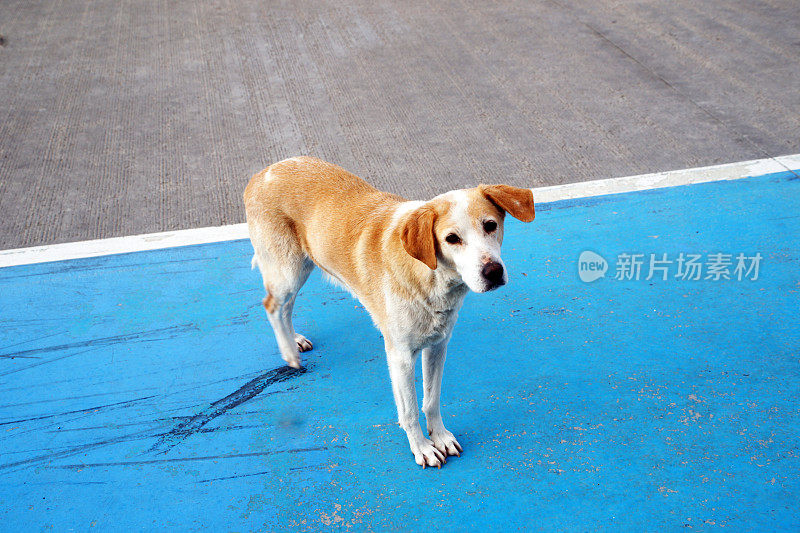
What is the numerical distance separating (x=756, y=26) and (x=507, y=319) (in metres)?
→ 6.04

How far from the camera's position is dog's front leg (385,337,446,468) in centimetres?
308

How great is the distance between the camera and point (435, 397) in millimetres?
3326

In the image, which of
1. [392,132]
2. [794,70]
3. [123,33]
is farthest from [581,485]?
→ [123,33]

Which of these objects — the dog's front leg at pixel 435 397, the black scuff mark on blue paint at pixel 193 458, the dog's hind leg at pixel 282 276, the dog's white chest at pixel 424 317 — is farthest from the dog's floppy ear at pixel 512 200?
the black scuff mark on blue paint at pixel 193 458

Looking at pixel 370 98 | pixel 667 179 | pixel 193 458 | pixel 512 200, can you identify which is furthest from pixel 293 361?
pixel 370 98

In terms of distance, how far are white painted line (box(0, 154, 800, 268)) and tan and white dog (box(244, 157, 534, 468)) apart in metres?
1.55

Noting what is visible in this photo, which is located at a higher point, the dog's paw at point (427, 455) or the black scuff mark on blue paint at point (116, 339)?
the dog's paw at point (427, 455)

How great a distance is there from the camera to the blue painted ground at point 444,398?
10.2 feet

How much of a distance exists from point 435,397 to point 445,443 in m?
0.27

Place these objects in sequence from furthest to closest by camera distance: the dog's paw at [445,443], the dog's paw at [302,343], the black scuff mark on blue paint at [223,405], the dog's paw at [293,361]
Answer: the dog's paw at [302,343] < the dog's paw at [293,361] < the black scuff mark on blue paint at [223,405] < the dog's paw at [445,443]

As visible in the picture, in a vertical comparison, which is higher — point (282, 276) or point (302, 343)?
point (282, 276)

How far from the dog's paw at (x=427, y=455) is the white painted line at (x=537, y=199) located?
8.15 ft

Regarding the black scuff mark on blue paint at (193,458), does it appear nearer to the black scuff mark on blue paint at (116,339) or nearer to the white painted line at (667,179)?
the black scuff mark on blue paint at (116,339)

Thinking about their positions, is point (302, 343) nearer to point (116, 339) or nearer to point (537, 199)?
point (116, 339)
